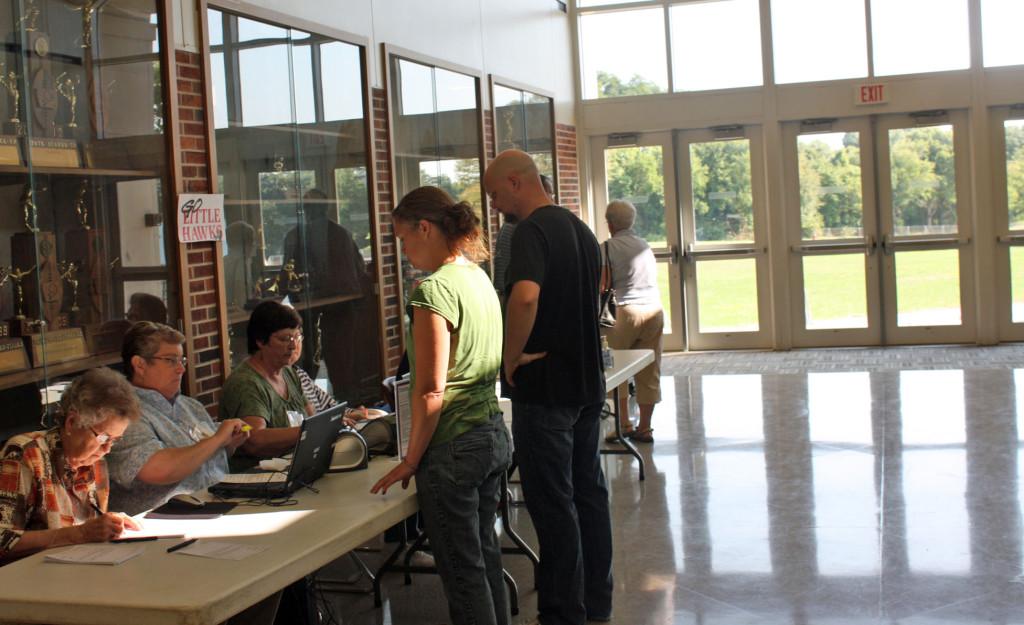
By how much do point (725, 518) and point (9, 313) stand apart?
3.38m

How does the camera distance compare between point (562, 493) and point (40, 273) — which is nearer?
point (562, 493)

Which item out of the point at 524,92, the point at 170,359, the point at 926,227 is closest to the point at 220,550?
the point at 170,359

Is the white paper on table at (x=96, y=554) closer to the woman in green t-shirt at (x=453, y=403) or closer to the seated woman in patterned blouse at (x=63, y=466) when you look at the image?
the seated woman in patterned blouse at (x=63, y=466)

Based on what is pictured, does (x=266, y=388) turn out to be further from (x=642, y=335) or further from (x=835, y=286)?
(x=835, y=286)

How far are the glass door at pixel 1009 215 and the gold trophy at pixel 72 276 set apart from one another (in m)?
9.11

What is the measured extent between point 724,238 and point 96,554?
9.34 m

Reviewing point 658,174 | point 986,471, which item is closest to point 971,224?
point 658,174

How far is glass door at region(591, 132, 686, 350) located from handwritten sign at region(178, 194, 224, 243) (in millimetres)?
6674

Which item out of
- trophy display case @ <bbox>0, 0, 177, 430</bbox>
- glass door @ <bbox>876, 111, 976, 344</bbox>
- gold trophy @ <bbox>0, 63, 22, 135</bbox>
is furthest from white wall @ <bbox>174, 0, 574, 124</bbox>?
glass door @ <bbox>876, 111, 976, 344</bbox>

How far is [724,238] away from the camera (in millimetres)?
11406

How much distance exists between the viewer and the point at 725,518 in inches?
211

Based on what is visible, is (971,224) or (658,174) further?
(658,174)

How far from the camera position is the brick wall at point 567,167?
36.1 feet

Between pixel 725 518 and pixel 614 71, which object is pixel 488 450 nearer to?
pixel 725 518
